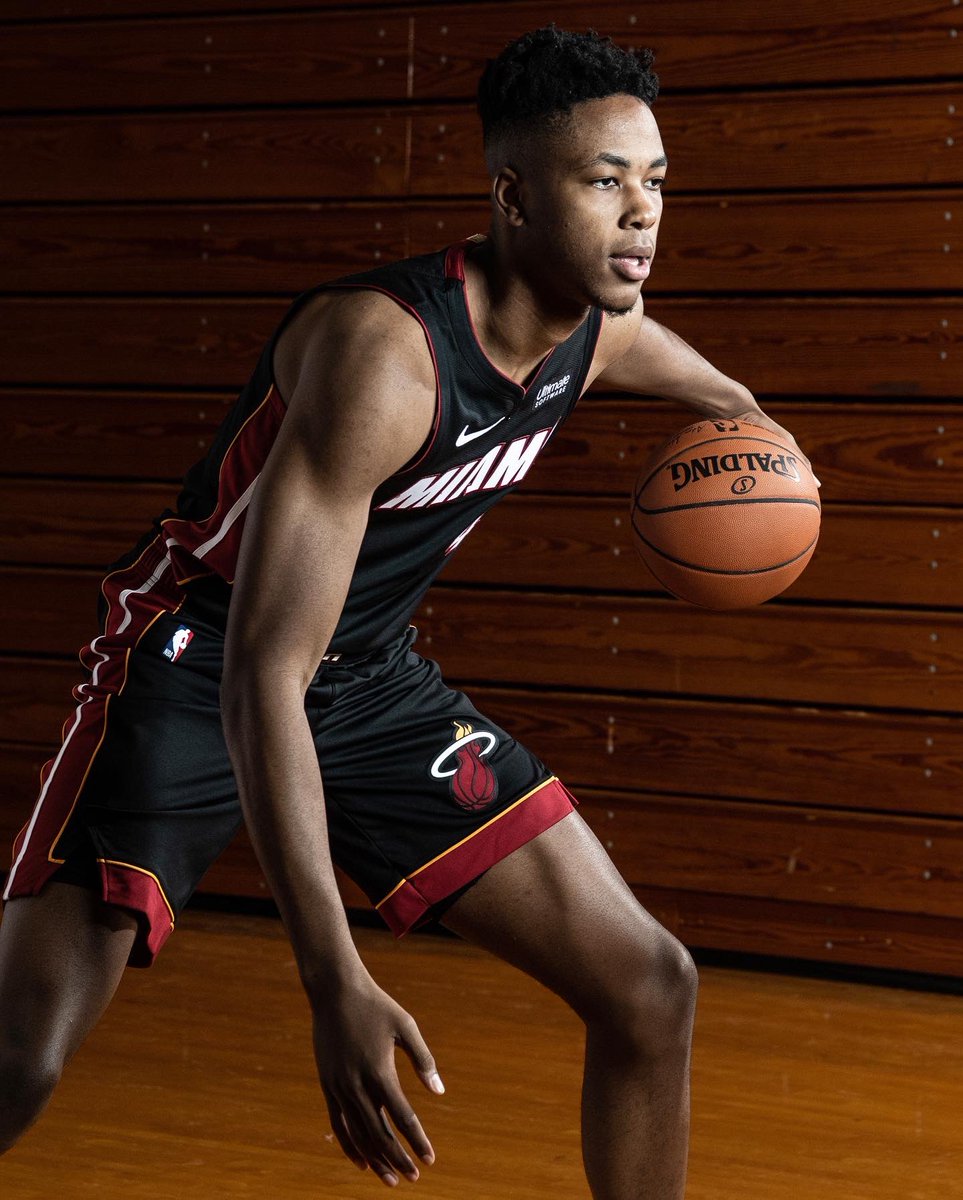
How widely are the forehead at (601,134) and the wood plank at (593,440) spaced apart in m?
2.11

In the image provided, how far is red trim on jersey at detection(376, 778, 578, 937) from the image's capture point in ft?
6.75

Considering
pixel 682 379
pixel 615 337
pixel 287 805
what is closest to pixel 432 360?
pixel 615 337

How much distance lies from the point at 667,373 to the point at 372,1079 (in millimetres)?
1373

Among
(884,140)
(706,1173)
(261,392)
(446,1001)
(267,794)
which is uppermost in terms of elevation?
(884,140)

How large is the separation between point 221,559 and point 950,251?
2.54 metres

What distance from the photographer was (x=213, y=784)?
79.9 inches

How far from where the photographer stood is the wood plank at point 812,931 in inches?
157

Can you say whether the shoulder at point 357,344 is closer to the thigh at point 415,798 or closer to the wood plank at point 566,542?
the thigh at point 415,798

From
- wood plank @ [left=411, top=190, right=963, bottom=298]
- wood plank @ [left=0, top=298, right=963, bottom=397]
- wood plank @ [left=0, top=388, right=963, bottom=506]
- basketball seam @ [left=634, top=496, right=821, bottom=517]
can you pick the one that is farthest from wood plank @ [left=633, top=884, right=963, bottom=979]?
basketball seam @ [left=634, top=496, right=821, bottom=517]

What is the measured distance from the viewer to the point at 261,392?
77.8 inches

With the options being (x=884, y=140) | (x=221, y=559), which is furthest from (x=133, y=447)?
(x=221, y=559)

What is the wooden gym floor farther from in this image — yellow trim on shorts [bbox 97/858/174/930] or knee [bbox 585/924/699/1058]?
yellow trim on shorts [bbox 97/858/174/930]

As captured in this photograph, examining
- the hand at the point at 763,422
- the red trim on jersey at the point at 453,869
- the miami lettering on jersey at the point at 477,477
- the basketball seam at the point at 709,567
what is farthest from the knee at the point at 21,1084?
the hand at the point at 763,422

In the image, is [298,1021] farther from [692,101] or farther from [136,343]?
[692,101]
